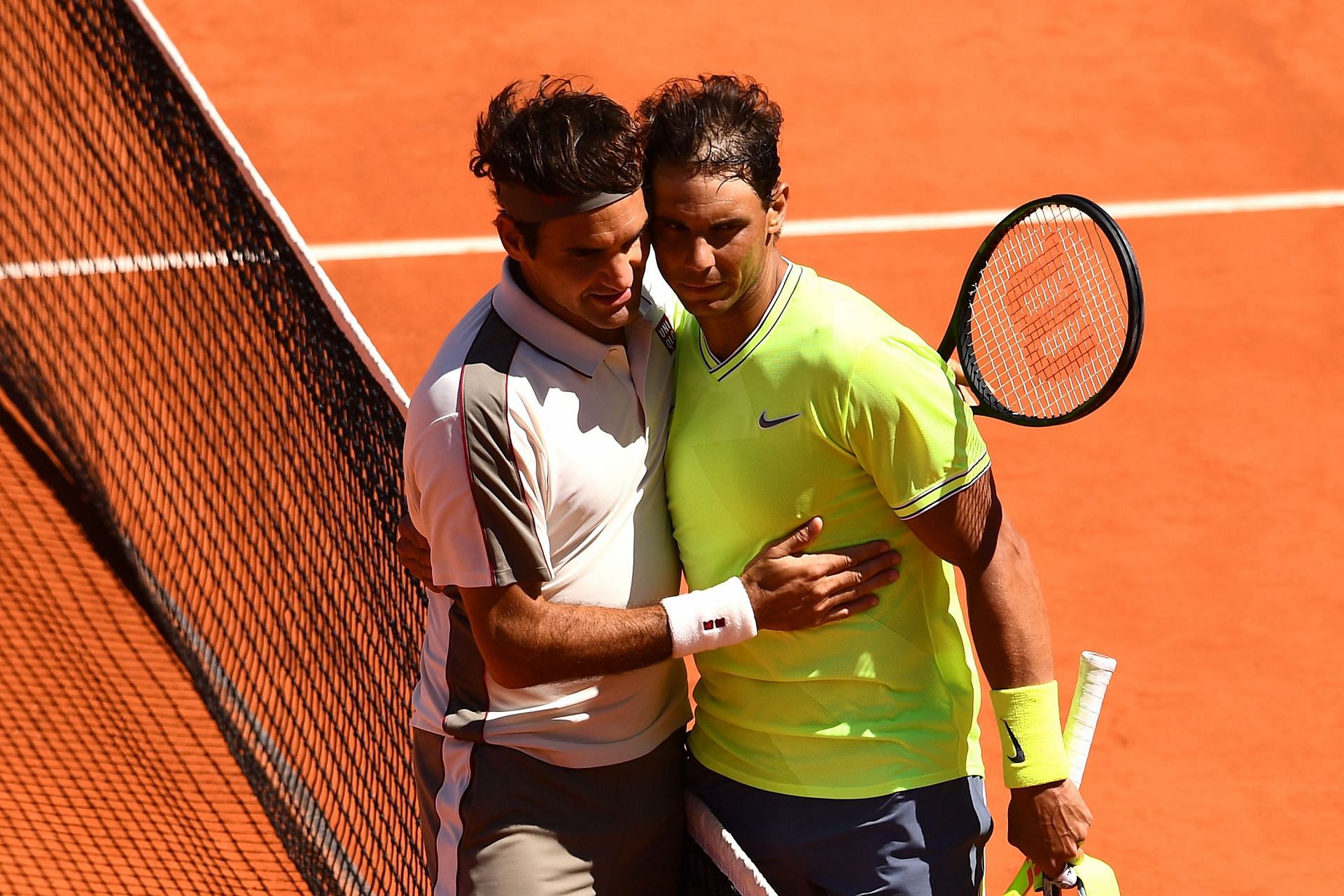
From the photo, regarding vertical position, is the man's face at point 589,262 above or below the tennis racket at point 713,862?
above

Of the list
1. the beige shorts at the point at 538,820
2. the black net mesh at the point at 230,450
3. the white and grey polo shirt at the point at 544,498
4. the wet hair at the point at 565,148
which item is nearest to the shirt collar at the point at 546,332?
the white and grey polo shirt at the point at 544,498

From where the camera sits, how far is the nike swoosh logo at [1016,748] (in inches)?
108

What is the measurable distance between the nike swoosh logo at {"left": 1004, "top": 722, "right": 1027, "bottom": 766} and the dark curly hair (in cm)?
107

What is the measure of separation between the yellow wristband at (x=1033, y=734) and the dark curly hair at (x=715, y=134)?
1.03 m

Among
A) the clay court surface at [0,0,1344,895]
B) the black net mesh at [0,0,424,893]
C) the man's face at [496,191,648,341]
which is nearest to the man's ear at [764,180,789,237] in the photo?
the man's face at [496,191,648,341]

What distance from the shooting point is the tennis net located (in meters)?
4.40

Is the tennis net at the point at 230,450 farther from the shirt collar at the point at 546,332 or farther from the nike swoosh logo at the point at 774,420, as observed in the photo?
the shirt collar at the point at 546,332

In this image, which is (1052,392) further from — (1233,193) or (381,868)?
(1233,193)

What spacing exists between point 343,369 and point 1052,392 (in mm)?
2030

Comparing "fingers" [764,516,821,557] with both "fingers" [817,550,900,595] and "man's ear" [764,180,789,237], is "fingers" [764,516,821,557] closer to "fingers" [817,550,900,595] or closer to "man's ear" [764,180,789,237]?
"fingers" [817,550,900,595]

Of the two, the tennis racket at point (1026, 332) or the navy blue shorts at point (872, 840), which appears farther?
the tennis racket at point (1026, 332)

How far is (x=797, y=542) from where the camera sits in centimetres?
278

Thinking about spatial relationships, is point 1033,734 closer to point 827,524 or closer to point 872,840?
point 872,840

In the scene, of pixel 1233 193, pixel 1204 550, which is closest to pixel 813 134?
pixel 1233 193
